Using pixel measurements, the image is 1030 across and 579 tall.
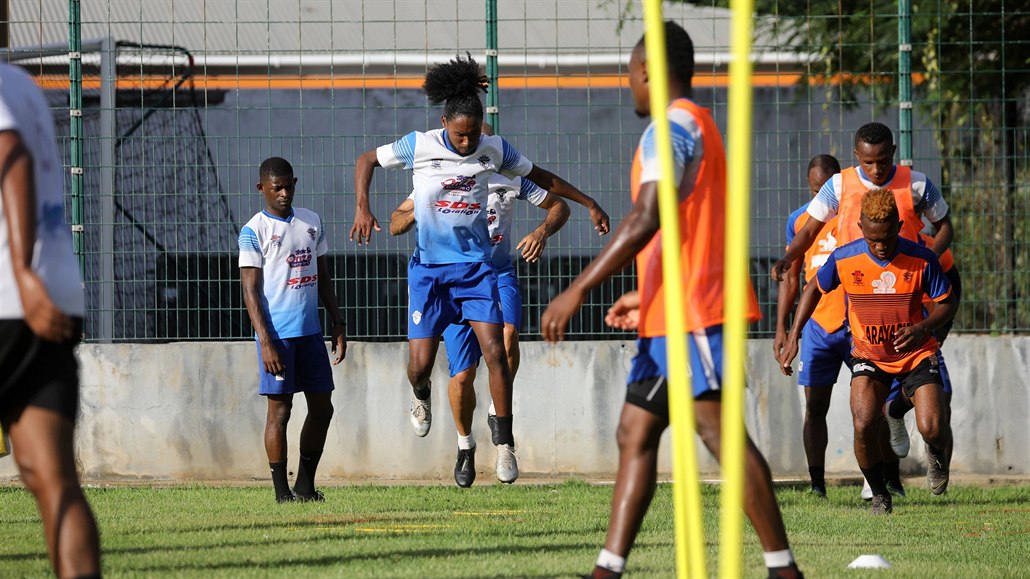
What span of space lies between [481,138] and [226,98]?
3165 millimetres

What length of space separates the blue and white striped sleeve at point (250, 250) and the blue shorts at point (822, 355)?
3887 millimetres

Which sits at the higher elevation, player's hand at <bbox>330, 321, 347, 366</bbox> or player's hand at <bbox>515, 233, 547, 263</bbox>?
player's hand at <bbox>515, 233, 547, 263</bbox>

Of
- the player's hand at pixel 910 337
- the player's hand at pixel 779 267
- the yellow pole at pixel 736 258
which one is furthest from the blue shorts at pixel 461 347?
the yellow pole at pixel 736 258

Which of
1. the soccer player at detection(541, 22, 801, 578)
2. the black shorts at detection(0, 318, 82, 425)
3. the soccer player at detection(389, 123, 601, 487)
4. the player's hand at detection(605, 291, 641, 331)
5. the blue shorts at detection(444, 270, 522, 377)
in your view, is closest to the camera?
the black shorts at detection(0, 318, 82, 425)

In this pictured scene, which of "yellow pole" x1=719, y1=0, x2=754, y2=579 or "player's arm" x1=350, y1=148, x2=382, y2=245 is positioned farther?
"player's arm" x1=350, y1=148, x2=382, y2=245

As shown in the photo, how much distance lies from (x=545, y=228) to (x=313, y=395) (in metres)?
2.30

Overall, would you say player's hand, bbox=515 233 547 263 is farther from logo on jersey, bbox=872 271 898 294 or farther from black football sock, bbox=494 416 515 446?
logo on jersey, bbox=872 271 898 294

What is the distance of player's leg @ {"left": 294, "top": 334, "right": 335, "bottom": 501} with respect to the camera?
906 centimetres

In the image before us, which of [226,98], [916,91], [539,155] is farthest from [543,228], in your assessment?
[916,91]

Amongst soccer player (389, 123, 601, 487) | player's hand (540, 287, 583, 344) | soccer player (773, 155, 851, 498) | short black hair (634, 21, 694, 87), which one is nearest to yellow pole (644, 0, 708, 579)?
player's hand (540, 287, 583, 344)

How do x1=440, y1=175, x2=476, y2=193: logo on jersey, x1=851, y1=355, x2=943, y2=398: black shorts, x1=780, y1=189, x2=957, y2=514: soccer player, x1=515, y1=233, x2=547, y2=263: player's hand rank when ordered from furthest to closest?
x1=515, y1=233, x2=547, y2=263: player's hand → x1=440, y1=175, x2=476, y2=193: logo on jersey → x1=851, y1=355, x2=943, y2=398: black shorts → x1=780, y1=189, x2=957, y2=514: soccer player

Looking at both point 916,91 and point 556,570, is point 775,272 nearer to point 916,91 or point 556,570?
point 556,570

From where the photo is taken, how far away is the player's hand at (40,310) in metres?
3.84

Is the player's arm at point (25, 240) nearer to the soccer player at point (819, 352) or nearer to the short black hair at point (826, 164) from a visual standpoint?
the soccer player at point (819, 352)
